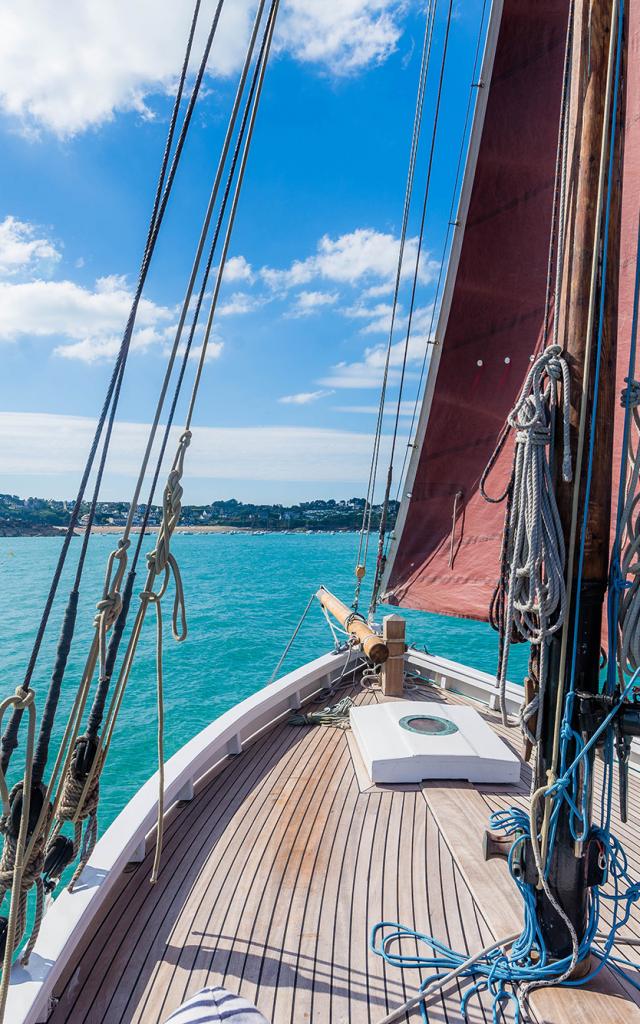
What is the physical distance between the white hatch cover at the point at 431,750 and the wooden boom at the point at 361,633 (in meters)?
0.73

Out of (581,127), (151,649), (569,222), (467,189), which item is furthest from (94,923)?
(151,649)

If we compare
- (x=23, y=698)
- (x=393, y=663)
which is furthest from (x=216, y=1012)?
(x=393, y=663)

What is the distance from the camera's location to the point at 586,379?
2205mm

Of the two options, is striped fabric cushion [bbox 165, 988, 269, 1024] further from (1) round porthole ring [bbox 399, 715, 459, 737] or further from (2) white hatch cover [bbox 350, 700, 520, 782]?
(1) round porthole ring [bbox 399, 715, 459, 737]

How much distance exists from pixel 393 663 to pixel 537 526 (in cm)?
395

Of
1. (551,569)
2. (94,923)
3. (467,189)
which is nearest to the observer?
(551,569)

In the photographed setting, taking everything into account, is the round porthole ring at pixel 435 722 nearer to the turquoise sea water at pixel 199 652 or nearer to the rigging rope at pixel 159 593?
the rigging rope at pixel 159 593

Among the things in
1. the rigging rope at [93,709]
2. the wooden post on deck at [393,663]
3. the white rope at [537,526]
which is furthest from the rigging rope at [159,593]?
the wooden post on deck at [393,663]

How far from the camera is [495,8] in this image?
5.54 metres

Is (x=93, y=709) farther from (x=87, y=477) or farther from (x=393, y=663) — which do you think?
(x=393, y=663)

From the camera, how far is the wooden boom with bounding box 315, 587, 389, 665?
5242mm

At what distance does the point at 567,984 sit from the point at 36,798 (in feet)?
7.12

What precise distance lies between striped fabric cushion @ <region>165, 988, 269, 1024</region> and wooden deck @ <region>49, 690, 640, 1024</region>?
39.2 inches

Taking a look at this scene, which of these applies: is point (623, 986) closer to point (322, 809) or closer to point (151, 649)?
point (322, 809)
